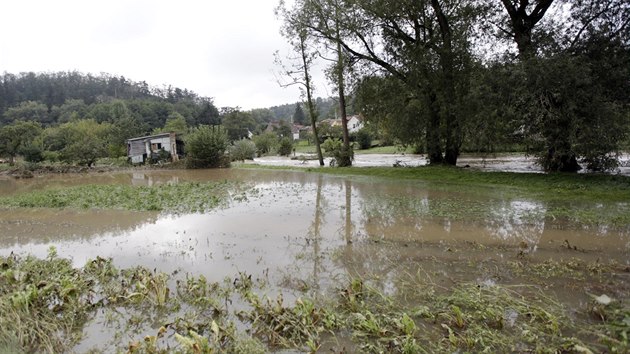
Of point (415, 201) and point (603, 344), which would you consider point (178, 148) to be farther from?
point (603, 344)

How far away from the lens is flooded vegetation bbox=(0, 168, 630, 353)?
12.2 feet

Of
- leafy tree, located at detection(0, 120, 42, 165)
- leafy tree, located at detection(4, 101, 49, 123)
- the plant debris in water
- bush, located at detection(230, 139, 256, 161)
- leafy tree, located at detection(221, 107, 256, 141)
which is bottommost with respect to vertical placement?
the plant debris in water

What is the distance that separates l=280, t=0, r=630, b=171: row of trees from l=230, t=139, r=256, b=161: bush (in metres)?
19.7

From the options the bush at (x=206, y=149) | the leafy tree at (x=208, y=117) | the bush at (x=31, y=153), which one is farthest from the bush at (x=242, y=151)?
the leafy tree at (x=208, y=117)

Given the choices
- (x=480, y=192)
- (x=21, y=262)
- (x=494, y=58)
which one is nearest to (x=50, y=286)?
(x=21, y=262)

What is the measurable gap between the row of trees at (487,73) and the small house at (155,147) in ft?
64.0

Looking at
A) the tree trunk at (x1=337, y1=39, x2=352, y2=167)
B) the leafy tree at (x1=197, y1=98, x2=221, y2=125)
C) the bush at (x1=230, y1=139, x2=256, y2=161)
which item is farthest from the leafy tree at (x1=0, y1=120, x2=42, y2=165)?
the leafy tree at (x1=197, y1=98, x2=221, y2=125)

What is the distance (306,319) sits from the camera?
3.96 meters

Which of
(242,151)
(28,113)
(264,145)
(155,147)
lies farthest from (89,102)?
(242,151)

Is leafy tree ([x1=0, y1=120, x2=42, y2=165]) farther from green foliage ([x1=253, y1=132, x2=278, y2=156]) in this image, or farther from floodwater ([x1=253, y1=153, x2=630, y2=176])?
floodwater ([x1=253, y1=153, x2=630, y2=176])

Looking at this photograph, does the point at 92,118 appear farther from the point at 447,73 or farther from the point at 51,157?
the point at 447,73

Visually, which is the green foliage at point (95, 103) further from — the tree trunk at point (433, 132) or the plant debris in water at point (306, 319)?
the plant debris in water at point (306, 319)

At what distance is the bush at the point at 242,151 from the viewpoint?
4053cm

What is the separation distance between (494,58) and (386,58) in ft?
20.8
